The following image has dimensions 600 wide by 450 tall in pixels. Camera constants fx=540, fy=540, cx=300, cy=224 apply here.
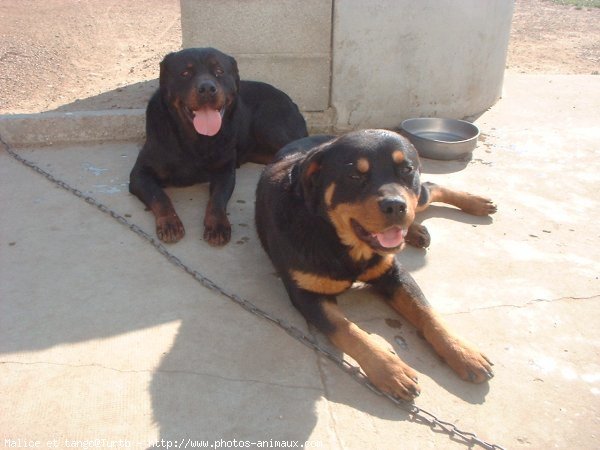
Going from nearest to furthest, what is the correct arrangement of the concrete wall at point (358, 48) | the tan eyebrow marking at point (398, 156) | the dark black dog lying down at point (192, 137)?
the tan eyebrow marking at point (398, 156), the dark black dog lying down at point (192, 137), the concrete wall at point (358, 48)

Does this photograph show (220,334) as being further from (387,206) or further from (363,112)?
(363,112)

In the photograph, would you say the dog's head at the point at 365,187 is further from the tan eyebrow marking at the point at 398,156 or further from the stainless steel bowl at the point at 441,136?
the stainless steel bowl at the point at 441,136

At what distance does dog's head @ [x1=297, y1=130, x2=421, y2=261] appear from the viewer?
2467mm

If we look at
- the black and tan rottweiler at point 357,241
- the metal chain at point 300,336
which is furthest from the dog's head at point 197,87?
the black and tan rottweiler at point 357,241

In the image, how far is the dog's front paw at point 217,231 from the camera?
11.9 feet

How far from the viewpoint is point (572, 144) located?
5.41 meters

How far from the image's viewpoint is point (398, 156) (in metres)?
2.61

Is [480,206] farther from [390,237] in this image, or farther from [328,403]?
[328,403]

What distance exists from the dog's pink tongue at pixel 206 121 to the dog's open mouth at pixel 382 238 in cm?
184

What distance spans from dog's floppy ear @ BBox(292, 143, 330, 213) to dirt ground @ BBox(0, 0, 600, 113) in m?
4.09

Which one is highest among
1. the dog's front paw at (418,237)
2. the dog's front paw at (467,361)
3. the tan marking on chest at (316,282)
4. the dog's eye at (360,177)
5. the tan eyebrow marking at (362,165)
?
the tan eyebrow marking at (362,165)

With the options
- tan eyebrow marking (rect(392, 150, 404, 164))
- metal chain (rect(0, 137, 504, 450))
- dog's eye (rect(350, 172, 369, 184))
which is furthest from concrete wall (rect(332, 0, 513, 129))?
dog's eye (rect(350, 172, 369, 184))

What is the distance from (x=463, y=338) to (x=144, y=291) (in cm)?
178

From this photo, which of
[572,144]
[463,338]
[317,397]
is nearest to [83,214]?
[317,397]
